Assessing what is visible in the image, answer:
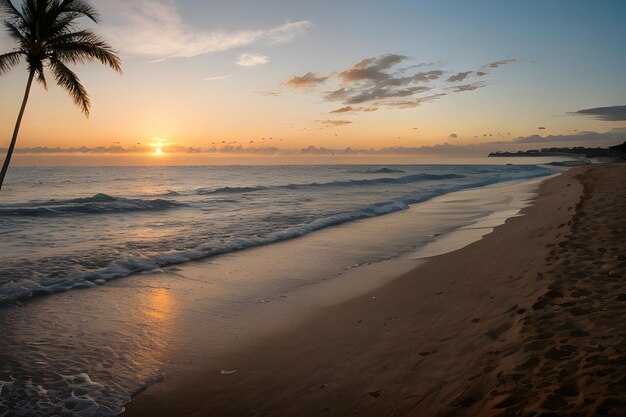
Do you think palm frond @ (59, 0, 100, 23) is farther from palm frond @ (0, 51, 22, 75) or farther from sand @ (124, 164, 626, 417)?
sand @ (124, 164, 626, 417)

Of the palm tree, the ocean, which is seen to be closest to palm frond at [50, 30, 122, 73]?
the palm tree

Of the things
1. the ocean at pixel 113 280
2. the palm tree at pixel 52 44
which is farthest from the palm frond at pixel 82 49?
the ocean at pixel 113 280

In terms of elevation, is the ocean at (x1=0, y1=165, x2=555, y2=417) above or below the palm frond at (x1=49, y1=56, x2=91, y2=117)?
below

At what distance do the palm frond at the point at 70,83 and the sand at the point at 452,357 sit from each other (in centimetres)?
1437

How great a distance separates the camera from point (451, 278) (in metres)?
8.26

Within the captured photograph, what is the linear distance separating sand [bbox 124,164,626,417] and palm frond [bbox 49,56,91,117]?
14.4 meters

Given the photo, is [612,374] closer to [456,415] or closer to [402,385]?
[456,415]

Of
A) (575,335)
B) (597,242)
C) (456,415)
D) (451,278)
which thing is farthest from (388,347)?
(597,242)

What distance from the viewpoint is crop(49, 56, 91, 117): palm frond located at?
14.4 m

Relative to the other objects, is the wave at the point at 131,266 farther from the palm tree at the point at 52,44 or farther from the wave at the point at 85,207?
the wave at the point at 85,207

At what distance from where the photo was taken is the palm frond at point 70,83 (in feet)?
47.3

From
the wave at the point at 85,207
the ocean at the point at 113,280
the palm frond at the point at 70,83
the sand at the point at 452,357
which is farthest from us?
the wave at the point at 85,207

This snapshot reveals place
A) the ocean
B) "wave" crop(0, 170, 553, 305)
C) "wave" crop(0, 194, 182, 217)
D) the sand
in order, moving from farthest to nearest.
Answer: "wave" crop(0, 194, 182, 217), "wave" crop(0, 170, 553, 305), the ocean, the sand

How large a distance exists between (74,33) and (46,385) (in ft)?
47.0
